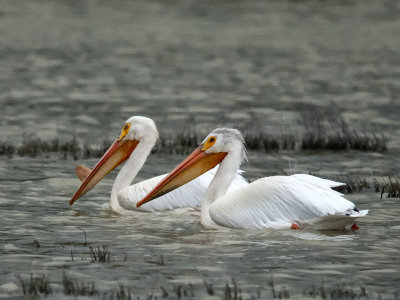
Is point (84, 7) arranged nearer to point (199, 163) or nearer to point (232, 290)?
point (199, 163)

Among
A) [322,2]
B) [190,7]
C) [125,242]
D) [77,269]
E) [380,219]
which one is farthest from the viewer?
[322,2]

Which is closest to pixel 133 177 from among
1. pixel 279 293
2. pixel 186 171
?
pixel 186 171

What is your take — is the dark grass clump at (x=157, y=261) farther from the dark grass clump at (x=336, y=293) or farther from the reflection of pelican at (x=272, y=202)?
the reflection of pelican at (x=272, y=202)

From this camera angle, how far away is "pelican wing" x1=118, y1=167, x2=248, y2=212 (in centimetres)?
952

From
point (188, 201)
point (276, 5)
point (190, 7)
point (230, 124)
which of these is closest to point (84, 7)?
point (190, 7)

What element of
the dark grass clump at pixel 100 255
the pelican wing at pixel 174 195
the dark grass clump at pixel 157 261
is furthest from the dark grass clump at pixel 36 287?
the pelican wing at pixel 174 195

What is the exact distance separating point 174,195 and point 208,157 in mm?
527

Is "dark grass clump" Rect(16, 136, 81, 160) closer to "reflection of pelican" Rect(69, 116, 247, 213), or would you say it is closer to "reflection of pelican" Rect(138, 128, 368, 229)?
"reflection of pelican" Rect(69, 116, 247, 213)

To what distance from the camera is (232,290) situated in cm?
646

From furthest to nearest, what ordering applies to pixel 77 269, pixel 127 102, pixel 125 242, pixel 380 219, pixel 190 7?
pixel 190 7
pixel 127 102
pixel 380 219
pixel 125 242
pixel 77 269

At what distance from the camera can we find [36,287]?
21.4ft

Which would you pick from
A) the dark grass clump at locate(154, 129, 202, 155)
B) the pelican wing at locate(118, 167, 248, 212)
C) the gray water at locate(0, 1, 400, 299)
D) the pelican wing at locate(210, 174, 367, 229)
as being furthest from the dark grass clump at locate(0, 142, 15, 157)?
the pelican wing at locate(210, 174, 367, 229)

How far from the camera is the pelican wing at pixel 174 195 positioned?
9523 mm

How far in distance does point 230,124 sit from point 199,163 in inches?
260
